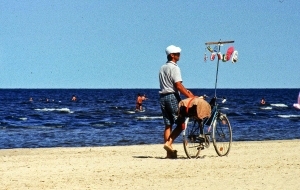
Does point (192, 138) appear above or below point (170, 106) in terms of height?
below

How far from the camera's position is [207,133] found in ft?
30.4

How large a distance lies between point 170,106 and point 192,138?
0.73 meters

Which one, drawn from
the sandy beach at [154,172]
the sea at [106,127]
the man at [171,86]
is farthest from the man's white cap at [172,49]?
the sea at [106,127]

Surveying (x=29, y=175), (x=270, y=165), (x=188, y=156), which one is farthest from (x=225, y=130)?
(x=29, y=175)

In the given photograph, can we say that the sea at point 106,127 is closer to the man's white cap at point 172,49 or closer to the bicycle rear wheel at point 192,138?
the bicycle rear wheel at point 192,138

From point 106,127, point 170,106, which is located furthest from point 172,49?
point 106,127

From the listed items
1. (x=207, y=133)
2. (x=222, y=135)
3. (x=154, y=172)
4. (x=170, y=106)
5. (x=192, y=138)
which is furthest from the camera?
(x=222, y=135)

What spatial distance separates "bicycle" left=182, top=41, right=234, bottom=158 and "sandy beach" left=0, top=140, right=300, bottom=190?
0.20 metres

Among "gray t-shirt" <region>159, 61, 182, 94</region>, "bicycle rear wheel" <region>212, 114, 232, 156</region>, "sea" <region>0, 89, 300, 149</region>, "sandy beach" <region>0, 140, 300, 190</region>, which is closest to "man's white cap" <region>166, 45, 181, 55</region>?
"gray t-shirt" <region>159, 61, 182, 94</region>

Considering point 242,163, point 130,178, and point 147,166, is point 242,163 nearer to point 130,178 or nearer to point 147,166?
point 147,166

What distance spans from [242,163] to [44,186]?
10.4 feet

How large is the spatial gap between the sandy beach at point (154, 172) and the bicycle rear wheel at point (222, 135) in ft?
0.54

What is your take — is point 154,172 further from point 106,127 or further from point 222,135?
point 106,127

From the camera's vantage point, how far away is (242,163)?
8445mm
